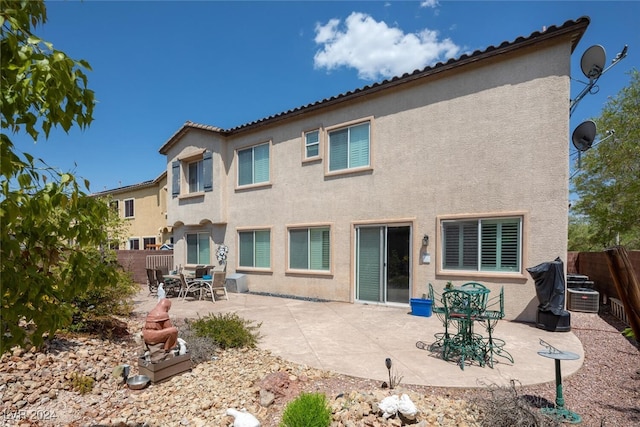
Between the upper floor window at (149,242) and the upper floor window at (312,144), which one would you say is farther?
the upper floor window at (149,242)

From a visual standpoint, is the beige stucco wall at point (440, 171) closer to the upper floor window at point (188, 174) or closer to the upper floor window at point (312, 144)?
the upper floor window at point (312, 144)

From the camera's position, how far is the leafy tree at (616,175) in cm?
1526

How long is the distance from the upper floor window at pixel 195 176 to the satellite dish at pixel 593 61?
14431mm

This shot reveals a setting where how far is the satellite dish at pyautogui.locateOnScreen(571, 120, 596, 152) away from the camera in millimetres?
8602

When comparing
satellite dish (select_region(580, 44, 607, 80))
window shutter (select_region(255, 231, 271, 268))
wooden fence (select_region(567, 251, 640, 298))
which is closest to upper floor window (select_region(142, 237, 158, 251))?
window shutter (select_region(255, 231, 271, 268))

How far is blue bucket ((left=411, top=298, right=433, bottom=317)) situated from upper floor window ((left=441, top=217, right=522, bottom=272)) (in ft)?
3.88

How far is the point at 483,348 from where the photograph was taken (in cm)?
540

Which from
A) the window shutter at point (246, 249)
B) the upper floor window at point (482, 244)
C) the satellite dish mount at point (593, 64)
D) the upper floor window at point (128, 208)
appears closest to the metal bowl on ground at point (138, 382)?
the upper floor window at point (482, 244)

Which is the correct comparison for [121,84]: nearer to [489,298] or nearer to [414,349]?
[414,349]

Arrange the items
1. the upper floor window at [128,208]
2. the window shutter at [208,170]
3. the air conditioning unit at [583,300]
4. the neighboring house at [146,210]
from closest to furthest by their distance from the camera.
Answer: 1. the air conditioning unit at [583,300]
2. the window shutter at [208,170]
3. the neighboring house at [146,210]
4. the upper floor window at [128,208]

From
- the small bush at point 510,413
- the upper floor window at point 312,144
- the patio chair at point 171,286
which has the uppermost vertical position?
the upper floor window at point 312,144

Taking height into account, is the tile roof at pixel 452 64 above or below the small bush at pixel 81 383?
above

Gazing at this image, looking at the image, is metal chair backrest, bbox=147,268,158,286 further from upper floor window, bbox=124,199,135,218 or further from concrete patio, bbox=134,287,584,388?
upper floor window, bbox=124,199,135,218

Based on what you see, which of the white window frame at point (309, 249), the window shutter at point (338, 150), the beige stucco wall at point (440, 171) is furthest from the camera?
the white window frame at point (309, 249)
